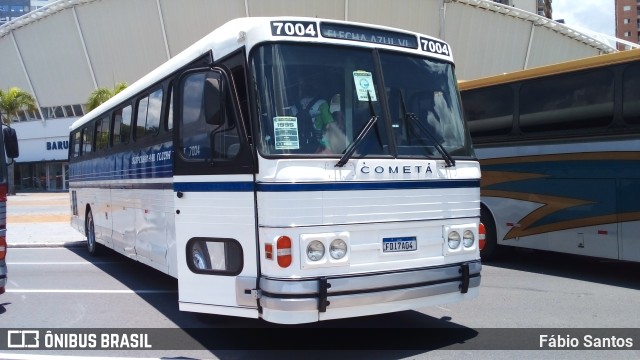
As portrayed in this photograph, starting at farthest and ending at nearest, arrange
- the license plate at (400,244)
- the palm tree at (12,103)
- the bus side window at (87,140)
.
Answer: the palm tree at (12,103), the bus side window at (87,140), the license plate at (400,244)

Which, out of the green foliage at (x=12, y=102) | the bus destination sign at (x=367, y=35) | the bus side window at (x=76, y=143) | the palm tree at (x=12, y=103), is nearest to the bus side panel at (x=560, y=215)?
the bus destination sign at (x=367, y=35)

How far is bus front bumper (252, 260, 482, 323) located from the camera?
5320mm

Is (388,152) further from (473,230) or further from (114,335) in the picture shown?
(114,335)

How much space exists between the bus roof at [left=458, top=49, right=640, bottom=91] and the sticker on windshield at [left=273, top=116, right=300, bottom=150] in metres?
6.37

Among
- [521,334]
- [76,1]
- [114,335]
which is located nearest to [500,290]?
[521,334]

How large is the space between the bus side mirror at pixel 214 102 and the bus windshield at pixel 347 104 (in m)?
0.47

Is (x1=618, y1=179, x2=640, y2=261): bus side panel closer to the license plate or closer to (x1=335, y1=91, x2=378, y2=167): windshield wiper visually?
the license plate

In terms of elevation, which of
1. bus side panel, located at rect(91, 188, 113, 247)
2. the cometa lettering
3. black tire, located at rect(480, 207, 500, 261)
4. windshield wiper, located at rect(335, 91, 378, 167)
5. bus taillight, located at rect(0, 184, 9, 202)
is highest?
windshield wiper, located at rect(335, 91, 378, 167)

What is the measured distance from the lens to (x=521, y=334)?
6.73 m

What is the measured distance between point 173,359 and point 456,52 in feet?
145

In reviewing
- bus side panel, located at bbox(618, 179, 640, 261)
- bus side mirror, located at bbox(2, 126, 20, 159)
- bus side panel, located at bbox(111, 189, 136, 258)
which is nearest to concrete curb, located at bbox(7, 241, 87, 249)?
bus side panel, located at bbox(111, 189, 136, 258)

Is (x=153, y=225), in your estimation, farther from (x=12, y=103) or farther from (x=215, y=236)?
(x=12, y=103)

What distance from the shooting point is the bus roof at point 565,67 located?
9336 mm

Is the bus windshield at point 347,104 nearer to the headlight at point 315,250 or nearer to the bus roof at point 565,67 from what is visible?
the headlight at point 315,250
